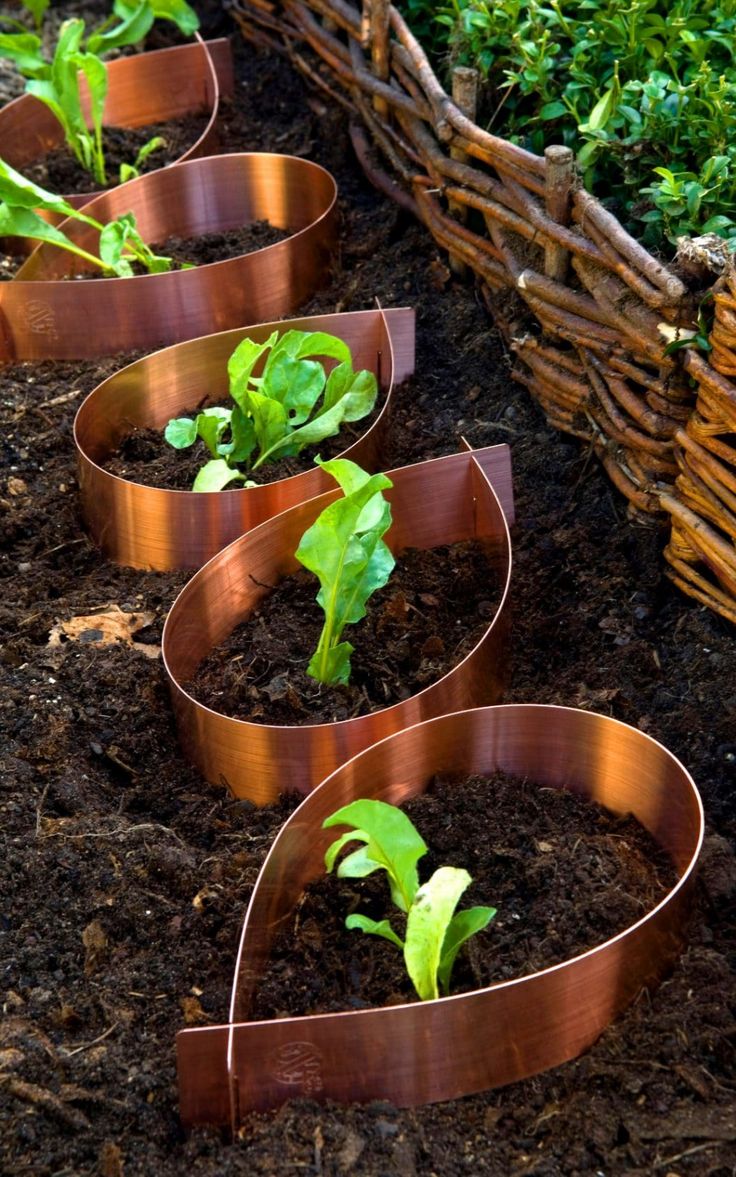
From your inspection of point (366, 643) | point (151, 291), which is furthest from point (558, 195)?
point (151, 291)

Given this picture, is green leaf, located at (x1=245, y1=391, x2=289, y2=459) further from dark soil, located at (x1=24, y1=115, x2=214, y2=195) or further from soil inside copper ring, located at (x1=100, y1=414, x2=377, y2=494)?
dark soil, located at (x1=24, y1=115, x2=214, y2=195)

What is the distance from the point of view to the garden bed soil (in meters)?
1.39

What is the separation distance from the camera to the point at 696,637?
1959 mm

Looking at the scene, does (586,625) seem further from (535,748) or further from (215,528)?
(215,528)

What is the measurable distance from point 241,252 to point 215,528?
38.8 inches

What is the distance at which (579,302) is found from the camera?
2.07m

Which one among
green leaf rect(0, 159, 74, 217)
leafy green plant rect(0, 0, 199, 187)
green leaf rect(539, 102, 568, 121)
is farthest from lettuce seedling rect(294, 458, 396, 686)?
leafy green plant rect(0, 0, 199, 187)

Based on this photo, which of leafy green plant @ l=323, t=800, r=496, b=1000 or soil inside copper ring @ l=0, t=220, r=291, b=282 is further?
soil inside copper ring @ l=0, t=220, r=291, b=282

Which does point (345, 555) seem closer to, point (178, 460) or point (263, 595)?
point (263, 595)

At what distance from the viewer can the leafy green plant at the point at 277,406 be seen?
2.18m

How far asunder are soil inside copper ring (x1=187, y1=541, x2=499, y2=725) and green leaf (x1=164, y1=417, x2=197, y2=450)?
331 millimetres

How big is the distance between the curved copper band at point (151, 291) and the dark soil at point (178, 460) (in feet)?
1.10

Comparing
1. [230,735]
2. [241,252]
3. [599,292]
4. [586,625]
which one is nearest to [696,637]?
[586,625]

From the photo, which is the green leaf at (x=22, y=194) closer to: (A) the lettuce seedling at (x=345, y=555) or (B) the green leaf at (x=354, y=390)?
(B) the green leaf at (x=354, y=390)
